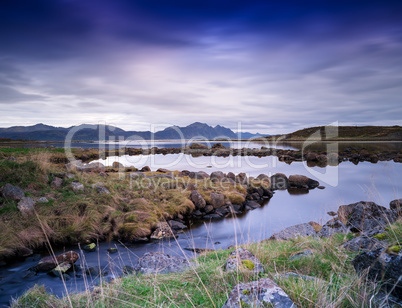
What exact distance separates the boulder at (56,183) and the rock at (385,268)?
1525 centimetres

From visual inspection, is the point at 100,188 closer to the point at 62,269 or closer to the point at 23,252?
the point at 23,252

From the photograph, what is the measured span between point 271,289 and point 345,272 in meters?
2.03

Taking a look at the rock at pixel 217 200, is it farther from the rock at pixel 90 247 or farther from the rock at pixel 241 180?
the rock at pixel 90 247

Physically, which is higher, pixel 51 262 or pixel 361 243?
pixel 361 243

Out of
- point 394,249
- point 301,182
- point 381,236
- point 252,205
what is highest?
point 394,249

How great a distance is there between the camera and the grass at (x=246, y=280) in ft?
10.7

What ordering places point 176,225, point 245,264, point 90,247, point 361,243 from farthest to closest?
point 176,225 < point 90,247 < point 361,243 < point 245,264

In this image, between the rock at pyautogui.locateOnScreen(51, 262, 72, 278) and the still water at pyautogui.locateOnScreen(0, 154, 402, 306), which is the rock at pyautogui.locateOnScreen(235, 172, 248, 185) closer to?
the still water at pyautogui.locateOnScreen(0, 154, 402, 306)

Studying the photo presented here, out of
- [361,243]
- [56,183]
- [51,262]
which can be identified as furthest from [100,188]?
[361,243]

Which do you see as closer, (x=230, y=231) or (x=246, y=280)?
(x=246, y=280)

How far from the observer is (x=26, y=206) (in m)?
11.7

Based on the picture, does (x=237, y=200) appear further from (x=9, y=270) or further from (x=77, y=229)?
(x=9, y=270)

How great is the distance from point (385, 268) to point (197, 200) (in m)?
13.3

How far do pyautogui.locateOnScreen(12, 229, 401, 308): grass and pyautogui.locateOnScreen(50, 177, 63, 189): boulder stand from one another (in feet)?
33.0
